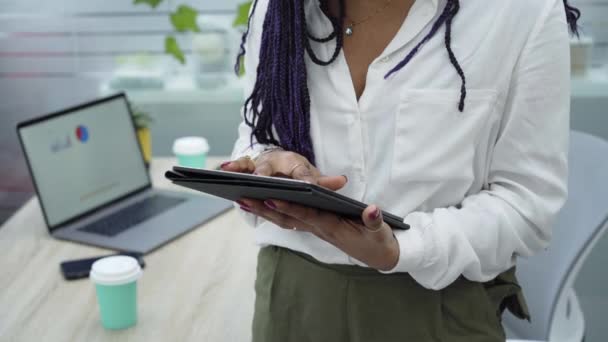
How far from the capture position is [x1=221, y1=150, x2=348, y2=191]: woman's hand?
105cm

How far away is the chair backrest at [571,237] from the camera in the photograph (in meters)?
1.50

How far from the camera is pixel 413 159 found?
1.07m

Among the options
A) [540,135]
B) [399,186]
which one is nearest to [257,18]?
[399,186]

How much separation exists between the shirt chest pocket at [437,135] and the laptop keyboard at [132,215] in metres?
0.96

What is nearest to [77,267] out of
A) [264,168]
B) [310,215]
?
[264,168]

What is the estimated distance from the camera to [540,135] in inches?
40.8

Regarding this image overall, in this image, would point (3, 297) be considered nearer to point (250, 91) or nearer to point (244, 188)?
point (250, 91)

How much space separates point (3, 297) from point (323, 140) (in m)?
0.79

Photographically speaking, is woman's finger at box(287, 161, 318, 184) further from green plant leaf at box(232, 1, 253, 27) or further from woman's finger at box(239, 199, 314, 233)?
green plant leaf at box(232, 1, 253, 27)

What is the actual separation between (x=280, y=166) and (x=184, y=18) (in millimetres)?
1565

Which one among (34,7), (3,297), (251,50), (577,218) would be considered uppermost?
(251,50)

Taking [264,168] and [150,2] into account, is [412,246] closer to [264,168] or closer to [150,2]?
[264,168]

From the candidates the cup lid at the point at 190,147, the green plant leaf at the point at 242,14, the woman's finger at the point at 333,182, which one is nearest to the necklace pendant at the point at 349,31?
the woman's finger at the point at 333,182

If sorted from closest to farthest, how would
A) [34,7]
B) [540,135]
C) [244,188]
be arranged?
1. [244,188]
2. [540,135]
3. [34,7]
